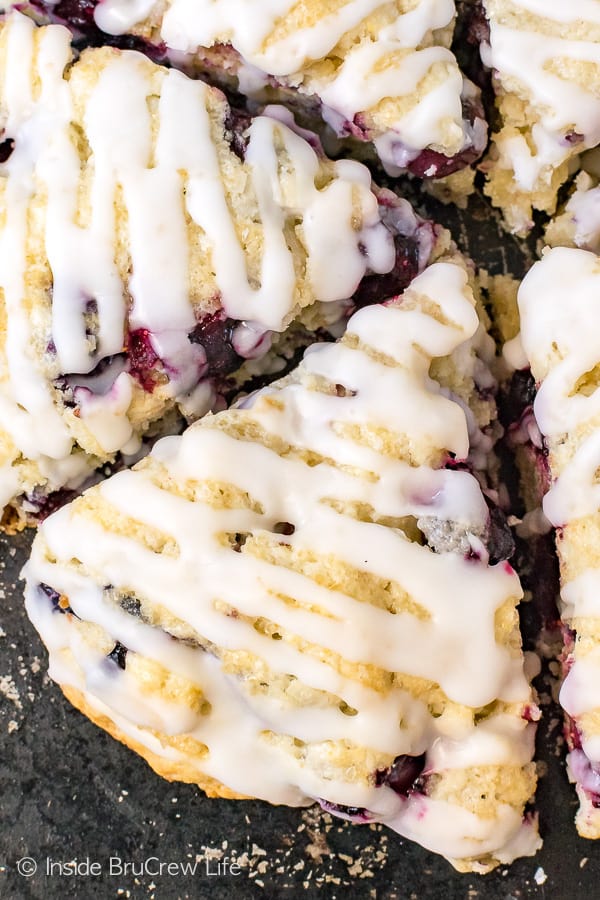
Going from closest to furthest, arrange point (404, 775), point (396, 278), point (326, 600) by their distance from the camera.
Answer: point (326, 600)
point (404, 775)
point (396, 278)

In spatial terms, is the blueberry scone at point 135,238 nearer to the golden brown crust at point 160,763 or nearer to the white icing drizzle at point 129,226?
the white icing drizzle at point 129,226

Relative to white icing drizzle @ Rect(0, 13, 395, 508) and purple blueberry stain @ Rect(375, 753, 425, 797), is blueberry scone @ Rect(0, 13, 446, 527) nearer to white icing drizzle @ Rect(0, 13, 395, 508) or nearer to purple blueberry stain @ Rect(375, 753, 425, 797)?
white icing drizzle @ Rect(0, 13, 395, 508)

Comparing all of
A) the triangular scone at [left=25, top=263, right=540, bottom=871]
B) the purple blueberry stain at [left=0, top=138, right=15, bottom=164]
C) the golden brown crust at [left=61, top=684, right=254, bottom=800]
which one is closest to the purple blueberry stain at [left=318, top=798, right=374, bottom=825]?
the triangular scone at [left=25, top=263, right=540, bottom=871]

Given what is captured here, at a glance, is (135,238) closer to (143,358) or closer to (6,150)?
(143,358)

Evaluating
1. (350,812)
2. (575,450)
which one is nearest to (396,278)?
(575,450)

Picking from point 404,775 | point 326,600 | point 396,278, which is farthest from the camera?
point 396,278

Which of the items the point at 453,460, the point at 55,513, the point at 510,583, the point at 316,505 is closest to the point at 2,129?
the point at 55,513
